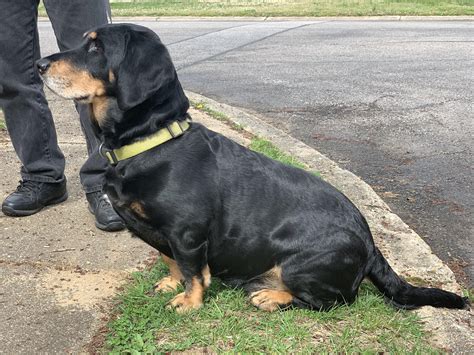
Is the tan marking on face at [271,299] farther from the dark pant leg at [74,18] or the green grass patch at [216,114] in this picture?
the green grass patch at [216,114]

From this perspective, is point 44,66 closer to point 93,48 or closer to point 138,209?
point 93,48

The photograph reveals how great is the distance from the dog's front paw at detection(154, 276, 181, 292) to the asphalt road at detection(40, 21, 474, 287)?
64.3 inches

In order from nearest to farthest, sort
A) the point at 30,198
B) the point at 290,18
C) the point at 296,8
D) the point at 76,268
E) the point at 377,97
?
the point at 76,268
the point at 30,198
the point at 377,97
the point at 290,18
the point at 296,8

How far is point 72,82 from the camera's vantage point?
9.52 ft

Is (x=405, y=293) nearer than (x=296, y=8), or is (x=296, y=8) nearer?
(x=405, y=293)

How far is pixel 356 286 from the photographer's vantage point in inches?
116

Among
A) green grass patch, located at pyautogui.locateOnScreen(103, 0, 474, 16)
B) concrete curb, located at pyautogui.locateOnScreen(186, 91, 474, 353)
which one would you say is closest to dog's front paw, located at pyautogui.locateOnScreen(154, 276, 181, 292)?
concrete curb, located at pyautogui.locateOnScreen(186, 91, 474, 353)

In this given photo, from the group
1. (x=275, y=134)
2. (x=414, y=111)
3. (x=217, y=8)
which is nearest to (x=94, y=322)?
(x=275, y=134)

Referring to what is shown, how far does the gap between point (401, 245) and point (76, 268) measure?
6.17 ft

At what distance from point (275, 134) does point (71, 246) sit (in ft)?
9.44

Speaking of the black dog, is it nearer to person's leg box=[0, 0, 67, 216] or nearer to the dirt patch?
the dirt patch

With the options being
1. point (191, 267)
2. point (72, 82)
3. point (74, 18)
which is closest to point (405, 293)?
point (191, 267)

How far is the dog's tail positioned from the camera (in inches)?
116

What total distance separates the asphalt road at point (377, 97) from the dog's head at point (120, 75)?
2003mm
